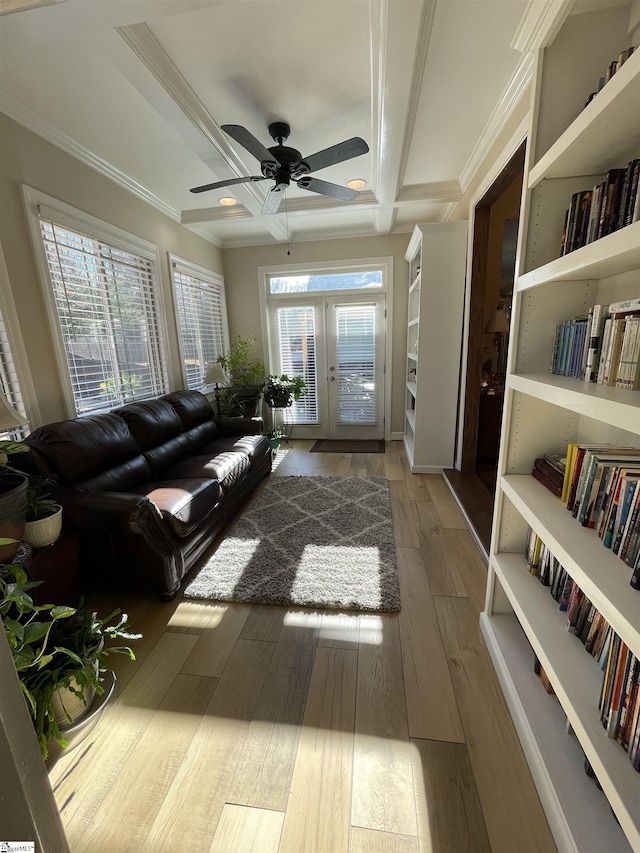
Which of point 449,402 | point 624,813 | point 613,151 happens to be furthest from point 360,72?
point 624,813

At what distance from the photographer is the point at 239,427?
3.56 meters

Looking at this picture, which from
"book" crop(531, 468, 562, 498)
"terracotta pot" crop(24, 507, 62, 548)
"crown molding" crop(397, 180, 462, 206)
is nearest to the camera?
"book" crop(531, 468, 562, 498)

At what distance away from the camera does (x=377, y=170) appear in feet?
8.98

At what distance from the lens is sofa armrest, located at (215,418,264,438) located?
11.6 ft

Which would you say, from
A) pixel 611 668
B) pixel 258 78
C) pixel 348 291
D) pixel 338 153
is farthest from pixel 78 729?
pixel 348 291

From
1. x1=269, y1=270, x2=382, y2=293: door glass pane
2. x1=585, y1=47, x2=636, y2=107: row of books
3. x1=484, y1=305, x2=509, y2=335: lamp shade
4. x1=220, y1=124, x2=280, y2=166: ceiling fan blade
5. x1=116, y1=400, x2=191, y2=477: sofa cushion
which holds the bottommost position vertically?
x1=116, y1=400, x2=191, y2=477: sofa cushion

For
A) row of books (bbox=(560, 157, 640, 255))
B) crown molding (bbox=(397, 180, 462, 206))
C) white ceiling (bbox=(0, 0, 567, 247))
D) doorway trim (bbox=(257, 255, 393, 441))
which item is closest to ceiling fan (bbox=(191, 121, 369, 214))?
white ceiling (bbox=(0, 0, 567, 247))

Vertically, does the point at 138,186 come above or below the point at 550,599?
above

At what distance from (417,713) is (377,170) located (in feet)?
11.5

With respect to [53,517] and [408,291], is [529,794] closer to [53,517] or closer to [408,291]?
[53,517]

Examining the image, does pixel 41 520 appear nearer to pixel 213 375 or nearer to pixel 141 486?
pixel 141 486

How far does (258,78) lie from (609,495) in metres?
2.62

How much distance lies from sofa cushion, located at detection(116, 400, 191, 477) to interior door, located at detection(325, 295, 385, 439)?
240 cm

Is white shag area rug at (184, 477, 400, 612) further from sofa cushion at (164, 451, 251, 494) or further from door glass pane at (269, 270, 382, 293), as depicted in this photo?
door glass pane at (269, 270, 382, 293)
